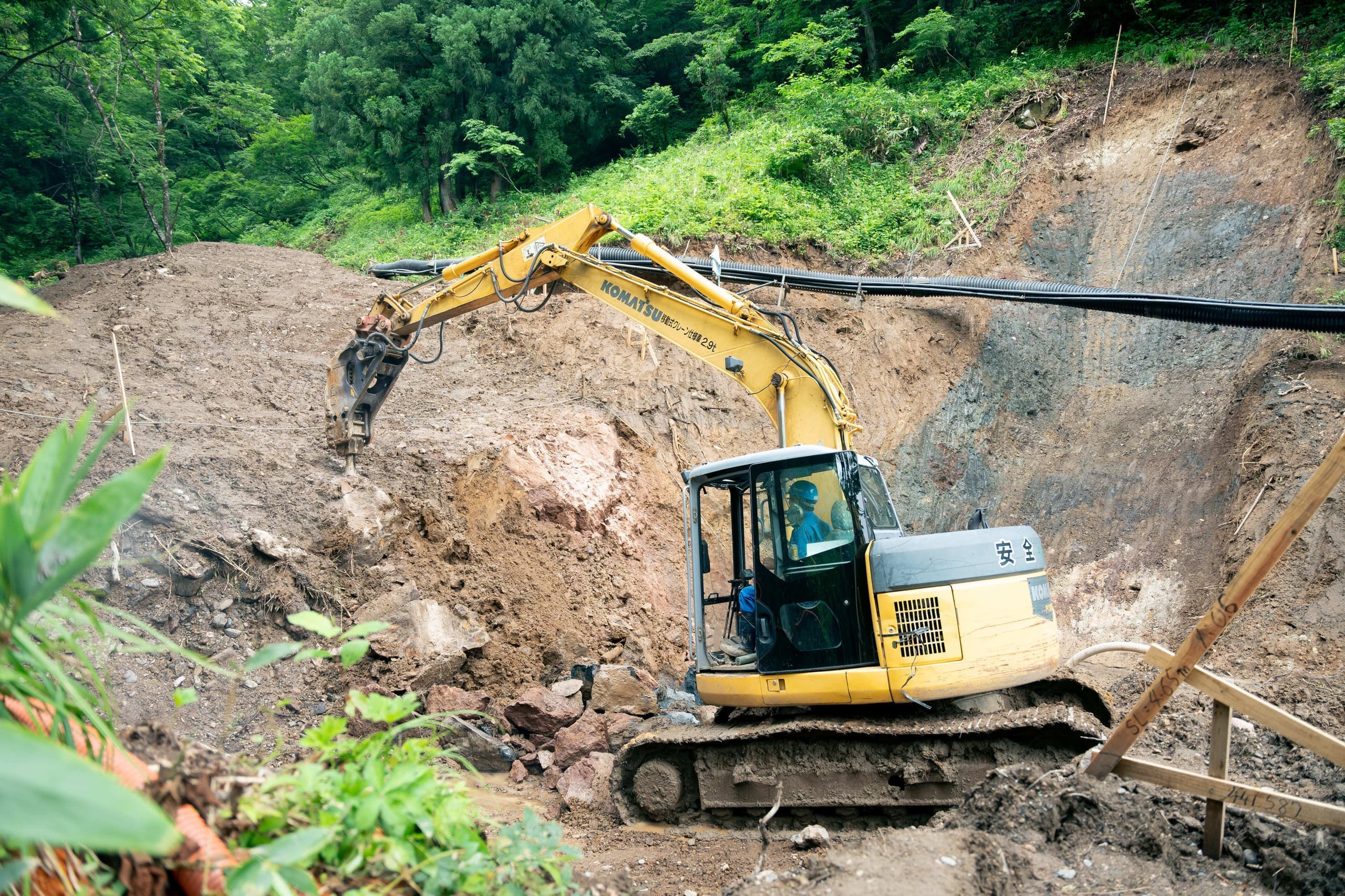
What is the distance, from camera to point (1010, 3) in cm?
1884

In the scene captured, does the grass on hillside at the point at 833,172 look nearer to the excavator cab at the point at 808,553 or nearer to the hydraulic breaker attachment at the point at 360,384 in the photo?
the hydraulic breaker attachment at the point at 360,384

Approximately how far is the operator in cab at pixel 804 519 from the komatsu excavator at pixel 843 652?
0.01m

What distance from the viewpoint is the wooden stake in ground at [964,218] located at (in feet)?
49.3

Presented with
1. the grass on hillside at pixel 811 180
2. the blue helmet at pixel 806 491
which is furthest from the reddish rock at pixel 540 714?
the grass on hillside at pixel 811 180

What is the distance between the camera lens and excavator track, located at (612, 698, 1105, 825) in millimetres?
5684

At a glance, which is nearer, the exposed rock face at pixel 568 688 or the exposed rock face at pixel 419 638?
the exposed rock face at pixel 419 638

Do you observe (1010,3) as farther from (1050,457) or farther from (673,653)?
(673,653)

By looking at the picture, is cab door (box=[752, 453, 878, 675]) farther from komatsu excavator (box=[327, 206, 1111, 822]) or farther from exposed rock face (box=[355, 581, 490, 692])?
exposed rock face (box=[355, 581, 490, 692])

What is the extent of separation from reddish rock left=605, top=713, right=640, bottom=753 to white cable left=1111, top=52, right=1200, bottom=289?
11.4m

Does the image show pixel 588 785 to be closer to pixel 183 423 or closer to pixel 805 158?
pixel 183 423

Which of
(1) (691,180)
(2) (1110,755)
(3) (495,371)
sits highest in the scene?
(1) (691,180)

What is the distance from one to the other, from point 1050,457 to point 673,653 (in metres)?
6.43

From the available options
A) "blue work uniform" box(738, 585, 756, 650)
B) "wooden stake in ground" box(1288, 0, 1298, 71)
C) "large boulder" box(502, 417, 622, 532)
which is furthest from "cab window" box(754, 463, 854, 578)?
"wooden stake in ground" box(1288, 0, 1298, 71)

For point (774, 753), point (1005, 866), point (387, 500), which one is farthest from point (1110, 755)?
point (387, 500)
